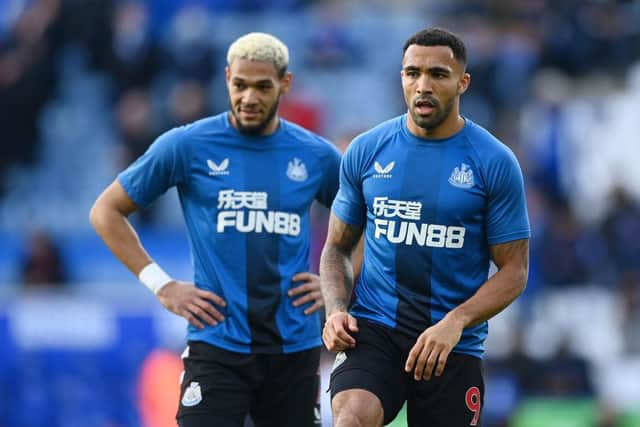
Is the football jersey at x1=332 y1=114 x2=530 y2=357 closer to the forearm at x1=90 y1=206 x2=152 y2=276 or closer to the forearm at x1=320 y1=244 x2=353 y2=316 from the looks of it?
the forearm at x1=320 y1=244 x2=353 y2=316

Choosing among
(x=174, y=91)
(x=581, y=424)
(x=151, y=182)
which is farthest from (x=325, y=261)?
(x=174, y=91)

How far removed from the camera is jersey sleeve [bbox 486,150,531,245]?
6668 mm

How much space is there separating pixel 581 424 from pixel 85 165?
7.92m

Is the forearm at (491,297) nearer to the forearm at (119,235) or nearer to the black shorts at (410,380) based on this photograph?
the black shorts at (410,380)

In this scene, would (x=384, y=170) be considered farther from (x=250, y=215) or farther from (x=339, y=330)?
(x=250, y=215)

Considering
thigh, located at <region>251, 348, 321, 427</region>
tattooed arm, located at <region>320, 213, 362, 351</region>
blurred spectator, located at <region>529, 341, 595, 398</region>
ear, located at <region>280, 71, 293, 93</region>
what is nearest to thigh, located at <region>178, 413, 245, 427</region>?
thigh, located at <region>251, 348, 321, 427</region>

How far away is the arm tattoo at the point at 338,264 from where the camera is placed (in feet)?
22.9

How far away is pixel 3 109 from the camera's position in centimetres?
1725

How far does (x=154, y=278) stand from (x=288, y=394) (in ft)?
3.31

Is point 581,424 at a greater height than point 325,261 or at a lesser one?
lesser

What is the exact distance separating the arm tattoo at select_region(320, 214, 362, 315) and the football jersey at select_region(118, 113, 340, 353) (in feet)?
2.06

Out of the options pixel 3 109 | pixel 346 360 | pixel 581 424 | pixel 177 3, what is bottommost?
pixel 581 424

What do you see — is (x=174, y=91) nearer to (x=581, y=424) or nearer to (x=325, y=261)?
(x=581, y=424)

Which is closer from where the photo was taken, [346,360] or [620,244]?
[346,360]
